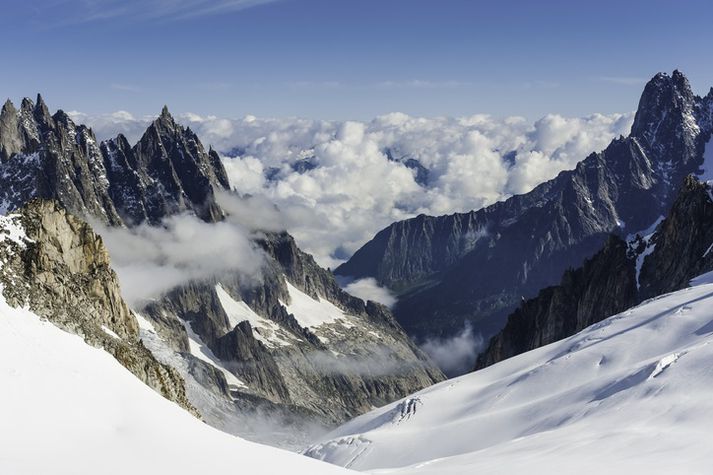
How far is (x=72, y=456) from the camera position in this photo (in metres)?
41.3

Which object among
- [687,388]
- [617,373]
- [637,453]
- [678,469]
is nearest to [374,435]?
[617,373]

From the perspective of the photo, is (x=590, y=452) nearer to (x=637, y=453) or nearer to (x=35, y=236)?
(x=637, y=453)

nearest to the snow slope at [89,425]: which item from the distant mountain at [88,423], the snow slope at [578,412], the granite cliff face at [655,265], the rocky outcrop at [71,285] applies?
the distant mountain at [88,423]

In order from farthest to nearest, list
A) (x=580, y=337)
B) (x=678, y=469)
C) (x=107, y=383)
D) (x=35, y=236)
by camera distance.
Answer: (x=580, y=337)
(x=35, y=236)
(x=107, y=383)
(x=678, y=469)

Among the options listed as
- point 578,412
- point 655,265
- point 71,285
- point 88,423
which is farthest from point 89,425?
point 655,265

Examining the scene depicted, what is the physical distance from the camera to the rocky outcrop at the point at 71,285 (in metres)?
64.3

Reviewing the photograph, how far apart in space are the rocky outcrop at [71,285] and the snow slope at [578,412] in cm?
2675

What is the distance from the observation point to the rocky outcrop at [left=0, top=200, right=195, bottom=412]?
64312mm

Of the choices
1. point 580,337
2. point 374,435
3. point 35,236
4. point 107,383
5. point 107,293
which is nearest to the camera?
point 107,383

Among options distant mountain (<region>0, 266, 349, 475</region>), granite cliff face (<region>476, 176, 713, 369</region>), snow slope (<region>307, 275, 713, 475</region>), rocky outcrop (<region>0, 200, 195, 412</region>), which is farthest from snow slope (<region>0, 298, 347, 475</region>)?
granite cliff face (<region>476, 176, 713, 369</region>)

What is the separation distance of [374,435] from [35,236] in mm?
51519

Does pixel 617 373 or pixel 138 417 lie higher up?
pixel 138 417

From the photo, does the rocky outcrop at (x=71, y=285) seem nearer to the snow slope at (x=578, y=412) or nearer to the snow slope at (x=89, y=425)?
the snow slope at (x=89, y=425)

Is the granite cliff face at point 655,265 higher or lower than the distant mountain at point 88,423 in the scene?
lower
